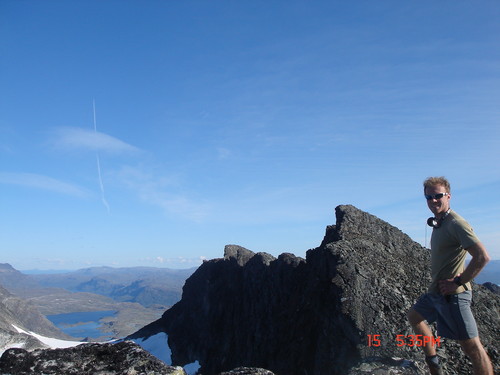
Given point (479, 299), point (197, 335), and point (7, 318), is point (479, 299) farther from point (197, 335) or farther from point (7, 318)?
point (7, 318)

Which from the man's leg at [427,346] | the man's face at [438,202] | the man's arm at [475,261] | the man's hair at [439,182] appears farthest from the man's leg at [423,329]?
the man's hair at [439,182]

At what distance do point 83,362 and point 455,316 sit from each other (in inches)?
305

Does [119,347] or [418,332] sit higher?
[418,332]

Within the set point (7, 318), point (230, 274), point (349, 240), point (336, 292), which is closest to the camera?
point (336, 292)

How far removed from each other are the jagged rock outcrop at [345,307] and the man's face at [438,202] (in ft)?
19.0

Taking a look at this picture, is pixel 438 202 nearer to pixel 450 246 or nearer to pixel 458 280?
pixel 450 246

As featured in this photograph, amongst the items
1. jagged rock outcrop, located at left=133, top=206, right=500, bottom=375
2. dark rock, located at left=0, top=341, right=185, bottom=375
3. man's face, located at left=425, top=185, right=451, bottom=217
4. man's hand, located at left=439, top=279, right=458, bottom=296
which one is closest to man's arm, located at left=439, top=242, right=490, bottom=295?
man's hand, located at left=439, top=279, right=458, bottom=296

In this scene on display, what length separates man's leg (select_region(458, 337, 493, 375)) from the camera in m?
7.99

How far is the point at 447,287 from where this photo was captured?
8.48 metres

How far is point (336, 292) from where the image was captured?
27969mm

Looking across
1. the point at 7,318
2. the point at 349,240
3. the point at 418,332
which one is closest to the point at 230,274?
the point at 349,240

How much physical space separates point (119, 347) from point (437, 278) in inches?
284
